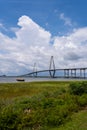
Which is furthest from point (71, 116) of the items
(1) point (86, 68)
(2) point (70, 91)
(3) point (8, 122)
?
(1) point (86, 68)

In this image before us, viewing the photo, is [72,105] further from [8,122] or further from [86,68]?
[86,68]

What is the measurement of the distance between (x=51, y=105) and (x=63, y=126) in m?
4.88

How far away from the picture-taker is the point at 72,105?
2000 cm

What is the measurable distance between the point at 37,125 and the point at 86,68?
135881mm

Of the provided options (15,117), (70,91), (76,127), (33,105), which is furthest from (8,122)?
(70,91)

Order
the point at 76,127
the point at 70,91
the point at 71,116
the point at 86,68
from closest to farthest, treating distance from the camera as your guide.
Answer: the point at 76,127 → the point at 71,116 → the point at 70,91 → the point at 86,68

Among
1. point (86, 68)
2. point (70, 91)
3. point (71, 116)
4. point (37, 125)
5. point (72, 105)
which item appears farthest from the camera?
point (86, 68)

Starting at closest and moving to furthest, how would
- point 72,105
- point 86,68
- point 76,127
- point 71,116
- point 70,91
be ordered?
1. point 76,127
2. point 71,116
3. point 72,105
4. point 70,91
5. point 86,68

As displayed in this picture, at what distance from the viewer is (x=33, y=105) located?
20281mm

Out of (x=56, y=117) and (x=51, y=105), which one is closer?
(x=56, y=117)

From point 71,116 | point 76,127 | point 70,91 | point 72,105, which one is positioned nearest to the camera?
point 76,127

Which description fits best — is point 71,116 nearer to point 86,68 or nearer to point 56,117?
point 56,117

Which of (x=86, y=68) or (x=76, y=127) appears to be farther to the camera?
(x=86, y=68)

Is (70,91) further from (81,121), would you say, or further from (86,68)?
(86,68)
